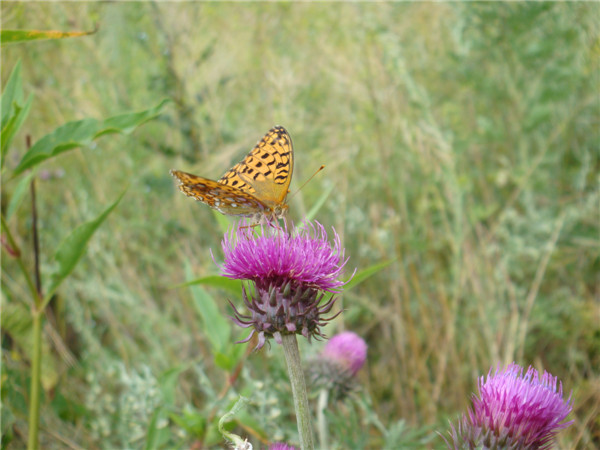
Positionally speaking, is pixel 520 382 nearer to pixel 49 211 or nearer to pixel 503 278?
pixel 503 278

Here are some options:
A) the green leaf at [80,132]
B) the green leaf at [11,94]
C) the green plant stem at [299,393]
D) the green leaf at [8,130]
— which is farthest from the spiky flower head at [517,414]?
the green leaf at [11,94]

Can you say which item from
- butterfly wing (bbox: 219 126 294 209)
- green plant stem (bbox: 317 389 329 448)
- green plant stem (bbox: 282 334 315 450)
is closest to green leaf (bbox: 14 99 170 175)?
butterfly wing (bbox: 219 126 294 209)

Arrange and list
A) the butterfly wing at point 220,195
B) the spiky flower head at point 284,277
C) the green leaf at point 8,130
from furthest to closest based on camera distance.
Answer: the butterfly wing at point 220,195 < the green leaf at point 8,130 < the spiky flower head at point 284,277

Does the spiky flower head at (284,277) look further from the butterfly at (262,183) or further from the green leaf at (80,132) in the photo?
the green leaf at (80,132)

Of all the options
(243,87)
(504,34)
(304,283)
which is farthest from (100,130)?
(243,87)

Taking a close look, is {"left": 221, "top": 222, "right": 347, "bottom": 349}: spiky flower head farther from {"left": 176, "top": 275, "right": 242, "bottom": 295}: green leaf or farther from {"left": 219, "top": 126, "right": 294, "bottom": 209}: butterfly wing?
{"left": 219, "top": 126, "right": 294, "bottom": 209}: butterfly wing

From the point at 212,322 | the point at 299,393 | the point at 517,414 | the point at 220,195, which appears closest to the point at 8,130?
the point at 220,195

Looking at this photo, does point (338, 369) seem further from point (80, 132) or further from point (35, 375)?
point (80, 132)

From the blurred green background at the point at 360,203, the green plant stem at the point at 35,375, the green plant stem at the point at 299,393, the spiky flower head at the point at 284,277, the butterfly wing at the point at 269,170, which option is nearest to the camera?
the green plant stem at the point at 299,393
